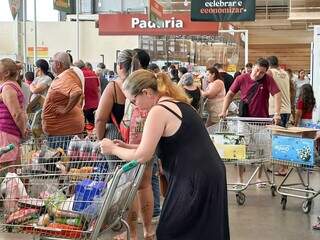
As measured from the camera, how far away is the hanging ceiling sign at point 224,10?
11.5 meters

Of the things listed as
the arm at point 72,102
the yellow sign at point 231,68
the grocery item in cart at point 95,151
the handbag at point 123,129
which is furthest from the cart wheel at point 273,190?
the yellow sign at point 231,68

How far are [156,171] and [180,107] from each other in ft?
7.06

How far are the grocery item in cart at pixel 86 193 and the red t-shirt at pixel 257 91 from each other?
421 cm

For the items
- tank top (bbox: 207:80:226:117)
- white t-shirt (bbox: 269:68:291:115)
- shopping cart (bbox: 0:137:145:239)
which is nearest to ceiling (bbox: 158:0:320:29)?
tank top (bbox: 207:80:226:117)

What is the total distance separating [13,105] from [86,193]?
1935 mm

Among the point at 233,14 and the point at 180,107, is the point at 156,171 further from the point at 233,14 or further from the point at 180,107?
the point at 233,14

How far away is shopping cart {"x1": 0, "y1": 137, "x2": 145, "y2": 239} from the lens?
10.8 ft

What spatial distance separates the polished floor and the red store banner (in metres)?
8.21

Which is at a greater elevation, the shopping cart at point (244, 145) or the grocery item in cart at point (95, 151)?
the grocery item in cart at point (95, 151)

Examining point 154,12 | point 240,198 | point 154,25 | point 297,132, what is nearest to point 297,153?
point 297,132

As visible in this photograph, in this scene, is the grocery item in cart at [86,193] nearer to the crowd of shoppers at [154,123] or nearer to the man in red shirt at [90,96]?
the crowd of shoppers at [154,123]

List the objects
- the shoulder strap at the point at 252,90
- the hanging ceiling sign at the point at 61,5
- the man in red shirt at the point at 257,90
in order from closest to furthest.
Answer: the man in red shirt at the point at 257,90 → the shoulder strap at the point at 252,90 → the hanging ceiling sign at the point at 61,5

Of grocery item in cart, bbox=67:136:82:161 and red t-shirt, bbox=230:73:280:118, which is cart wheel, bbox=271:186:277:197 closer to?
red t-shirt, bbox=230:73:280:118

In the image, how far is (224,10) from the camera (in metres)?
11.6
